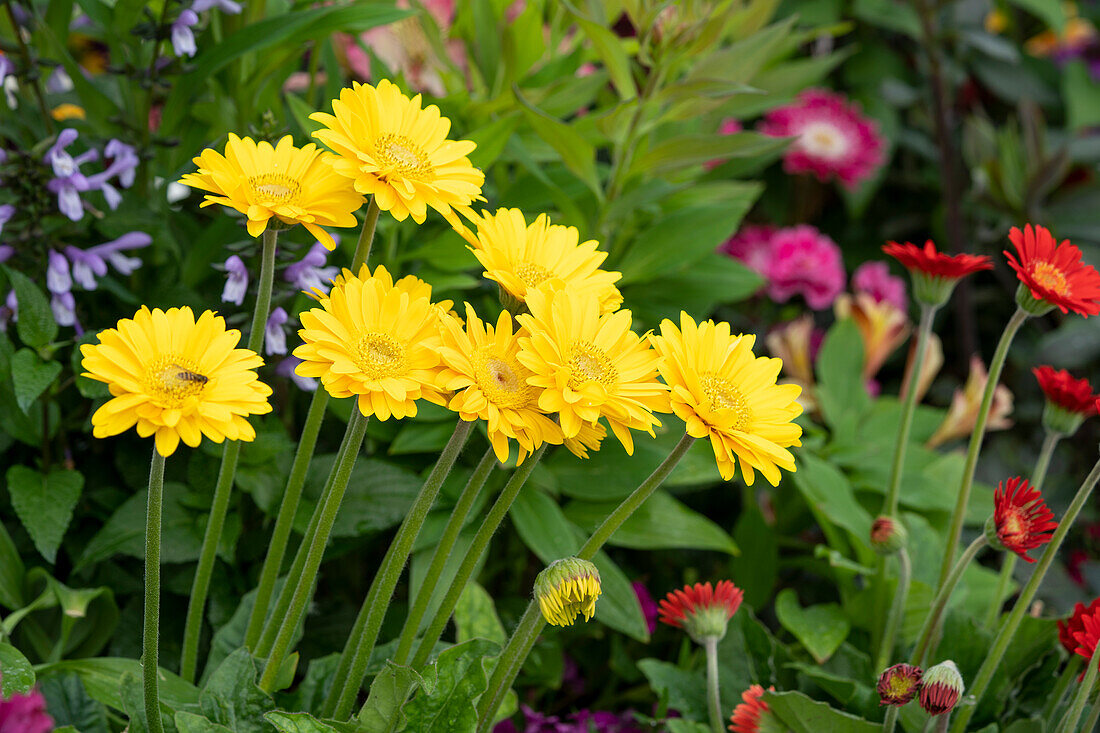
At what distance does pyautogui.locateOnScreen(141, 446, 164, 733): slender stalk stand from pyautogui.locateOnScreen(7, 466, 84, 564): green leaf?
17 centimetres

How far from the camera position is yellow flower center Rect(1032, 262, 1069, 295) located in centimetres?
47

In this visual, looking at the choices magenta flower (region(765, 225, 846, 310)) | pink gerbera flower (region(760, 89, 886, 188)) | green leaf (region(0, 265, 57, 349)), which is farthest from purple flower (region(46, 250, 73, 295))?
pink gerbera flower (region(760, 89, 886, 188))

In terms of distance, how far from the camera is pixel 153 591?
0.39 metres

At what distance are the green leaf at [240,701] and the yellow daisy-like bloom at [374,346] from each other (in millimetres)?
181

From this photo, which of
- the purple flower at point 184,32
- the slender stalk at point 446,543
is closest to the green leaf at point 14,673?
the slender stalk at point 446,543

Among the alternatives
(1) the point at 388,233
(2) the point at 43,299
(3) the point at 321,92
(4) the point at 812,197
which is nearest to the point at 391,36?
(3) the point at 321,92

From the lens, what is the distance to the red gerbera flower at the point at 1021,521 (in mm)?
459

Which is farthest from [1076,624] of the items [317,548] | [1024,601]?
[317,548]

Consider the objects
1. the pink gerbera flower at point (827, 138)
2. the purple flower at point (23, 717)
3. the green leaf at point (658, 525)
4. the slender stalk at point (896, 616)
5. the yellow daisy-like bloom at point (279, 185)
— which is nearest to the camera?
the purple flower at point (23, 717)

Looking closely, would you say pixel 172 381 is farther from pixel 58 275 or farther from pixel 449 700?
pixel 58 275

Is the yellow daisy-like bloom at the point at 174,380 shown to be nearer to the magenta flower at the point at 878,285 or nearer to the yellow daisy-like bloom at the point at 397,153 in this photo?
the yellow daisy-like bloom at the point at 397,153

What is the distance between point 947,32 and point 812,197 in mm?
263

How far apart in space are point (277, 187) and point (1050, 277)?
0.38 meters

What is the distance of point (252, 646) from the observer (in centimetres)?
51
